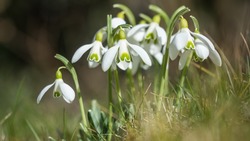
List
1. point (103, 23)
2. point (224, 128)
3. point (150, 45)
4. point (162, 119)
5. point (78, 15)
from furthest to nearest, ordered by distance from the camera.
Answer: point (78, 15) < point (103, 23) < point (150, 45) < point (162, 119) < point (224, 128)

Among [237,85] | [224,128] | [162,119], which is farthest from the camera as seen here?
[237,85]

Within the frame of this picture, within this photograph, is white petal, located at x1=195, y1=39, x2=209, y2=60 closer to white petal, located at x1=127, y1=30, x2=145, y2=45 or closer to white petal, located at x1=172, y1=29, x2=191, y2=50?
white petal, located at x1=172, y1=29, x2=191, y2=50

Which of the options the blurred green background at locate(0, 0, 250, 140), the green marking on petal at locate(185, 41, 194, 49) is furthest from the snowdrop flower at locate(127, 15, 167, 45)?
the blurred green background at locate(0, 0, 250, 140)

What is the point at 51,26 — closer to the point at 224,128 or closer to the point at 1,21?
the point at 1,21

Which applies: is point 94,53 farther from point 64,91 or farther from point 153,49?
point 153,49

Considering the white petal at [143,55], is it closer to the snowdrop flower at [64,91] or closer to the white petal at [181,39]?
the white petal at [181,39]

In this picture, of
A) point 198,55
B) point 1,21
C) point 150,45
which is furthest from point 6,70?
point 198,55
